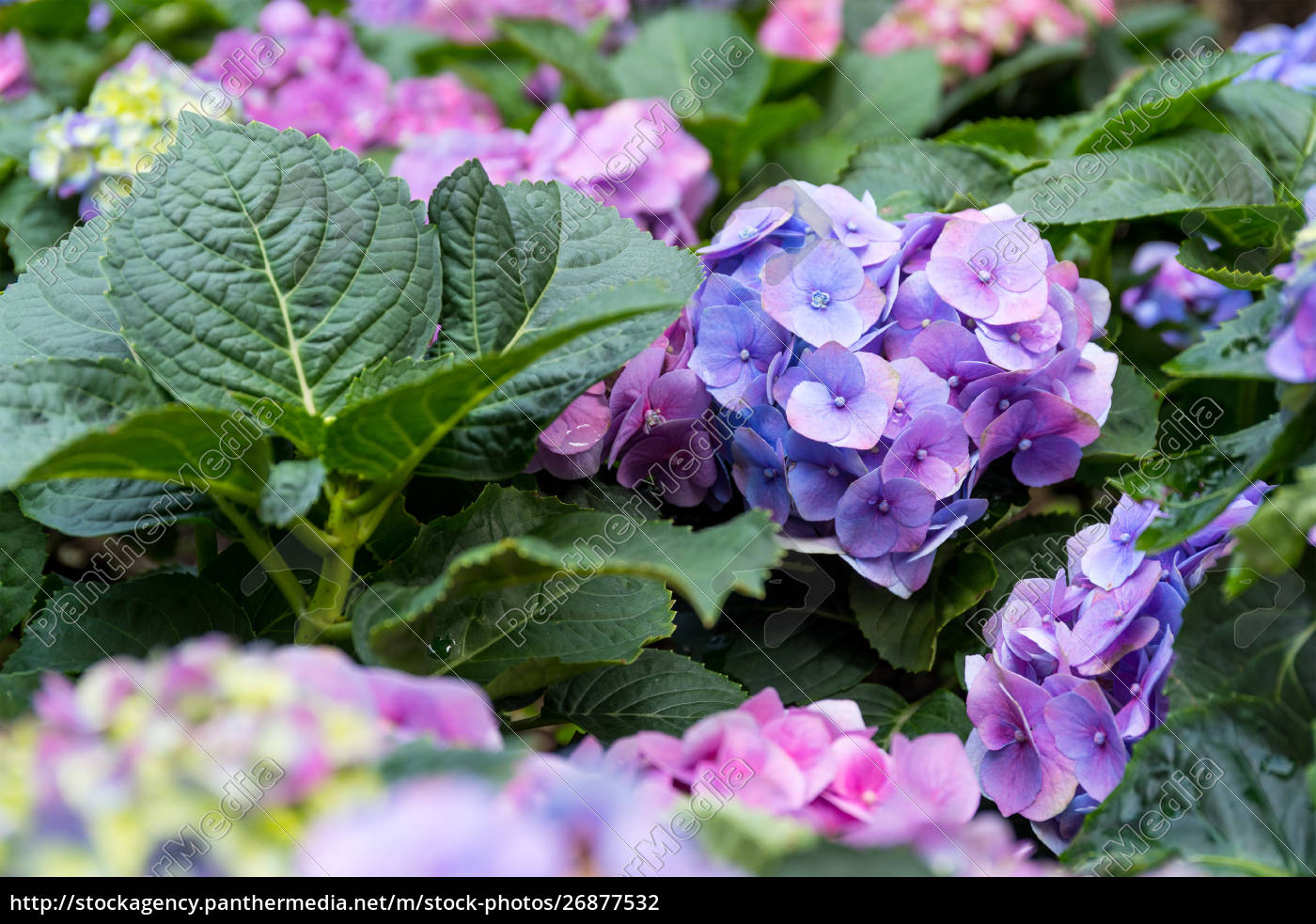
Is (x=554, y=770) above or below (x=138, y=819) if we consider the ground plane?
below

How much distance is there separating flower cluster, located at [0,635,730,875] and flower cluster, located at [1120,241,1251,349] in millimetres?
1069

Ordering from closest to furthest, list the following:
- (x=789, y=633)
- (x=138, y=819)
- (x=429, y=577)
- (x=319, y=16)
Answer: (x=138, y=819) < (x=429, y=577) < (x=789, y=633) < (x=319, y=16)

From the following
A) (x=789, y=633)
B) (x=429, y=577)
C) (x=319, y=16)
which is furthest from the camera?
(x=319, y=16)

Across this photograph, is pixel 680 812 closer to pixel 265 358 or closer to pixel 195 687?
pixel 195 687

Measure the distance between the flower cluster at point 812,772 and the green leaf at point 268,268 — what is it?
1.17 feet

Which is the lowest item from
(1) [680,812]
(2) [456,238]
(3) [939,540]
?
(3) [939,540]

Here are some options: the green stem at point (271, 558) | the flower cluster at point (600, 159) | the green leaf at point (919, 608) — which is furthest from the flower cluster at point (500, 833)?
the flower cluster at point (600, 159)

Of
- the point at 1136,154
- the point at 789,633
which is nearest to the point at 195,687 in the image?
the point at 789,633

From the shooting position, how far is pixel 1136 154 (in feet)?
3.42

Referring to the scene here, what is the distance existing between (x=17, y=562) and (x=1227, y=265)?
1164 millimetres

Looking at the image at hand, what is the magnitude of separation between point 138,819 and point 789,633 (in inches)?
25.9

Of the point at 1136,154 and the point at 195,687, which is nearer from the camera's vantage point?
the point at 195,687

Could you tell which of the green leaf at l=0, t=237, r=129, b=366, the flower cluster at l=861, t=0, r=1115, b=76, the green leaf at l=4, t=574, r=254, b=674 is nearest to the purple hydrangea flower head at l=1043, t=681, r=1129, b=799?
the green leaf at l=4, t=574, r=254, b=674

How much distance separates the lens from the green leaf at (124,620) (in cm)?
75
